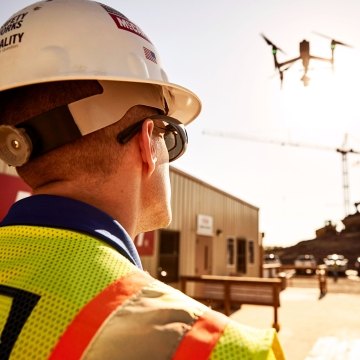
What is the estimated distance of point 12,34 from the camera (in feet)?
4.99

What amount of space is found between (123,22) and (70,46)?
0.28 metres

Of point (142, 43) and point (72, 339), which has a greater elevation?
point (142, 43)

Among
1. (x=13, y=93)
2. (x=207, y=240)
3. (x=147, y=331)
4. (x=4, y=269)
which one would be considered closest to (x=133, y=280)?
(x=147, y=331)

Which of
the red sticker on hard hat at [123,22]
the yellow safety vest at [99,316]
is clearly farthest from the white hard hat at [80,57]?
the yellow safety vest at [99,316]

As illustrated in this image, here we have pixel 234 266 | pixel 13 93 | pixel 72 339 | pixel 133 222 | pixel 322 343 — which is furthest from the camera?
pixel 234 266

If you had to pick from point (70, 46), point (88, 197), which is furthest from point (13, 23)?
point (88, 197)

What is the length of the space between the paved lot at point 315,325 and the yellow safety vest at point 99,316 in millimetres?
7228

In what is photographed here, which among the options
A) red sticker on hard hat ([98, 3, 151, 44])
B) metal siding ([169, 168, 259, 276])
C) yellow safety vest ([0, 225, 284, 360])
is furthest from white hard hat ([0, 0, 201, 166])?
metal siding ([169, 168, 259, 276])

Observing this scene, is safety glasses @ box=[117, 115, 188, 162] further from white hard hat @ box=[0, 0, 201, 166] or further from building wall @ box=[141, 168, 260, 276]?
building wall @ box=[141, 168, 260, 276]

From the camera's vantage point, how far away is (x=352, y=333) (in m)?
9.32

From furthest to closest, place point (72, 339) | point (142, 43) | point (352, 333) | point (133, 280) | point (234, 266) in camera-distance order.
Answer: point (234, 266), point (352, 333), point (142, 43), point (133, 280), point (72, 339)

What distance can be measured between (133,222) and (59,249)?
1.45ft

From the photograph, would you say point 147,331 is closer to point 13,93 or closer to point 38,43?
point 13,93

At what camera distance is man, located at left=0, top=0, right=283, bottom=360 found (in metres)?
0.74
